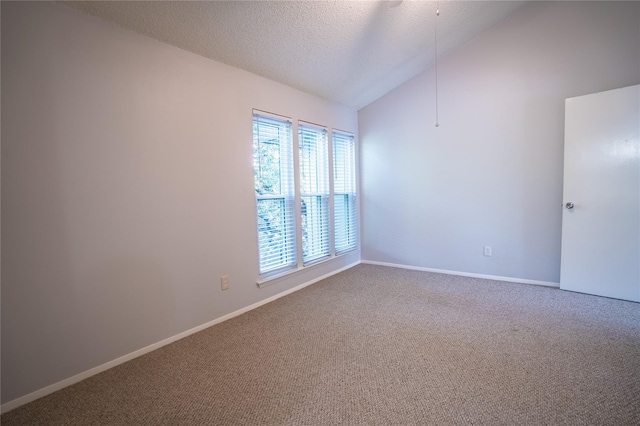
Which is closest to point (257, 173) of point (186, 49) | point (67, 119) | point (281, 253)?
point (281, 253)

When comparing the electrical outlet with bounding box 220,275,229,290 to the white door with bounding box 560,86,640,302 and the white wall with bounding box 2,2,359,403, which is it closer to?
the white wall with bounding box 2,2,359,403

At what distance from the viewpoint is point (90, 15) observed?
188cm

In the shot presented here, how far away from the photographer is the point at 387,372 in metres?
1.81

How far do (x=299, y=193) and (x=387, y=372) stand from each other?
210 centimetres

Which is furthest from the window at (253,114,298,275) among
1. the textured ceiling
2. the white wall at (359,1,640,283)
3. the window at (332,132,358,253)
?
the white wall at (359,1,640,283)

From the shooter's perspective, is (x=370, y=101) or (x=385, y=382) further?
(x=370, y=101)

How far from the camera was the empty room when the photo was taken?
5.37 feet

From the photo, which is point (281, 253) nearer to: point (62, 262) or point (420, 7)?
point (62, 262)

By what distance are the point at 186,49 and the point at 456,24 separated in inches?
109

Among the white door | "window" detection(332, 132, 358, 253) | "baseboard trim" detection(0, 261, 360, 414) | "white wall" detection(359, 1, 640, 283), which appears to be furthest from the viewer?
"window" detection(332, 132, 358, 253)

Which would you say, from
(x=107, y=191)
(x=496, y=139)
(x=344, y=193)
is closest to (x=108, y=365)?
(x=107, y=191)

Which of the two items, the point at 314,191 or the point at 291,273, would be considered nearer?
the point at 291,273

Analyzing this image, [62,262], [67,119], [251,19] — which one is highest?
[251,19]

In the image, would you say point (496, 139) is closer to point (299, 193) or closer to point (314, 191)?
point (314, 191)
